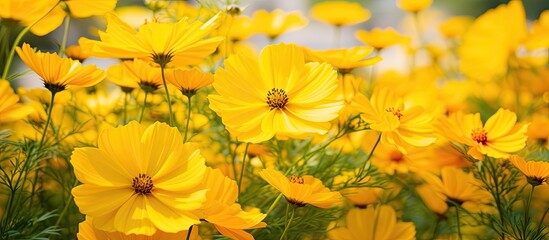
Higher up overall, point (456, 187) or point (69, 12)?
point (69, 12)

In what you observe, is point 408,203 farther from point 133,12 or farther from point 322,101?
point 133,12

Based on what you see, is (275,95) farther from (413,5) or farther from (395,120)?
(413,5)

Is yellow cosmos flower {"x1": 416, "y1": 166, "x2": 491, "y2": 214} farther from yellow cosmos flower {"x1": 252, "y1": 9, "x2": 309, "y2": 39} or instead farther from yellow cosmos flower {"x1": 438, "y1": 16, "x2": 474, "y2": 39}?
yellow cosmos flower {"x1": 438, "y1": 16, "x2": 474, "y2": 39}

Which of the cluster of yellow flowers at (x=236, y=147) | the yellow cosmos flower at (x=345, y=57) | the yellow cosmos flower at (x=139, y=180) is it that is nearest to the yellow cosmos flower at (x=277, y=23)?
the cluster of yellow flowers at (x=236, y=147)

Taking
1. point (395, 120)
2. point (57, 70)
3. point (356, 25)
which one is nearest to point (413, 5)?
point (395, 120)

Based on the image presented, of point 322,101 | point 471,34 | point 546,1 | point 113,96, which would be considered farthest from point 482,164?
point 546,1

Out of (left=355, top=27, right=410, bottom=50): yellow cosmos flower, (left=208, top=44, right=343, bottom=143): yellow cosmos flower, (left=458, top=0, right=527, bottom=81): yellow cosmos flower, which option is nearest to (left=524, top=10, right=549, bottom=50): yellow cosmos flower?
(left=458, top=0, right=527, bottom=81): yellow cosmos flower

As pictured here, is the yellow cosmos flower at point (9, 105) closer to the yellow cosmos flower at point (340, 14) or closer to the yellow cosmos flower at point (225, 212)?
the yellow cosmos flower at point (225, 212)
